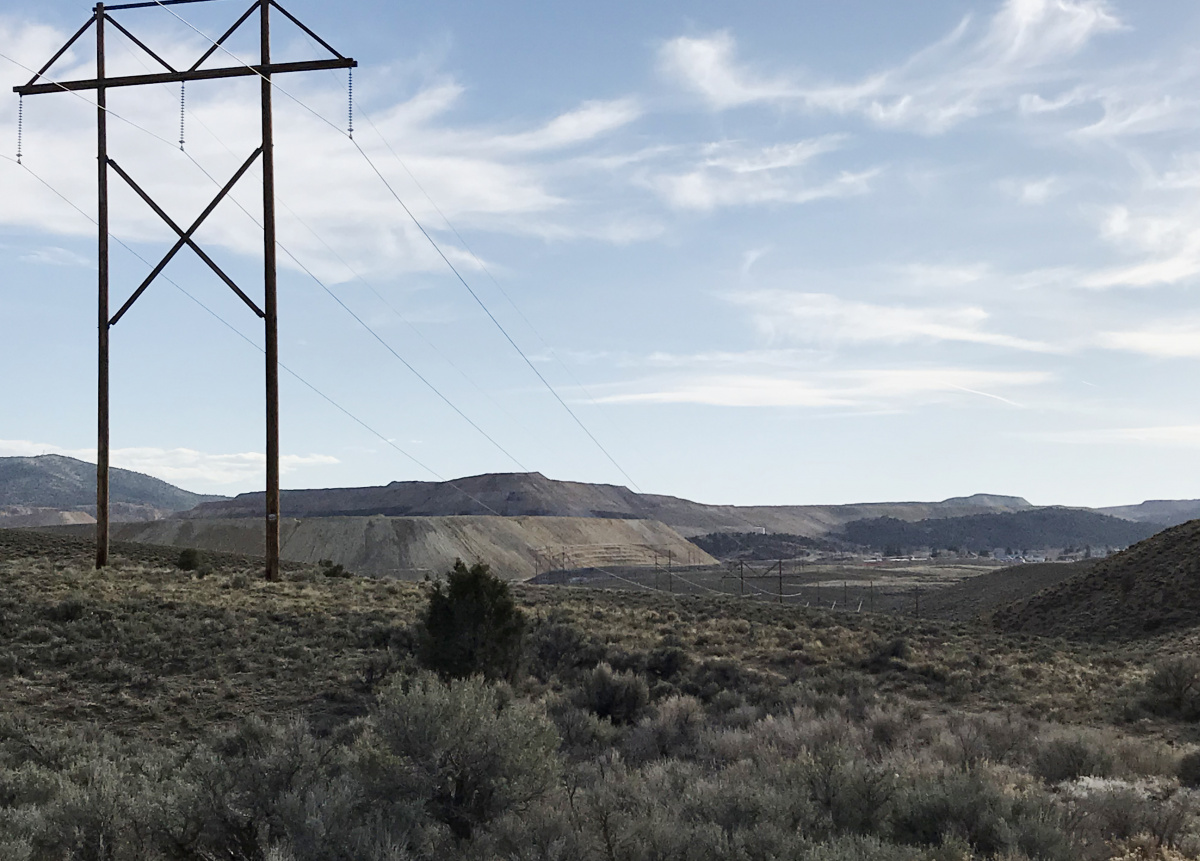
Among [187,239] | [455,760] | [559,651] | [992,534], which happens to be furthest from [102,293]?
[992,534]

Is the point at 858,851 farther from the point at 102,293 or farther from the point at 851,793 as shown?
the point at 102,293

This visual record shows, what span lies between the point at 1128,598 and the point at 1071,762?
36766mm

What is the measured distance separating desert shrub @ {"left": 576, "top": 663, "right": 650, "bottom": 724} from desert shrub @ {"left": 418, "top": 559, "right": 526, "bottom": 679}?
6.15 ft

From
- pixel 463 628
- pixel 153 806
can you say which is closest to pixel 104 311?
pixel 463 628

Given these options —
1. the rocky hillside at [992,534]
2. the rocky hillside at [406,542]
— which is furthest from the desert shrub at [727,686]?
the rocky hillside at [992,534]

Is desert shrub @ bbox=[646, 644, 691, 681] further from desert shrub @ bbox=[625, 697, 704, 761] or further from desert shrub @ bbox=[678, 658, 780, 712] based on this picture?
desert shrub @ bbox=[625, 697, 704, 761]

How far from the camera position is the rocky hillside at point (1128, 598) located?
39125mm

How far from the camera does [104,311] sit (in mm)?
27391

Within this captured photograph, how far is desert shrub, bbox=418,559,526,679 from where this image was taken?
17.9m

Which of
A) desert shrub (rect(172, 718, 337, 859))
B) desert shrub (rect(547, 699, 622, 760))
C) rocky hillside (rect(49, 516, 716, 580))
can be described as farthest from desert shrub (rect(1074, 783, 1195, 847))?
rocky hillside (rect(49, 516, 716, 580))

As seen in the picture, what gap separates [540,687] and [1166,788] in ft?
34.4

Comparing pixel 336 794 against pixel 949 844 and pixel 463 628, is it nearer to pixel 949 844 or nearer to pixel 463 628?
pixel 949 844

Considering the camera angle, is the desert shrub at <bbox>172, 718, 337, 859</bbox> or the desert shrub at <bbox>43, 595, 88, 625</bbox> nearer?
the desert shrub at <bbox>172, 718, 337, 859</bbox>

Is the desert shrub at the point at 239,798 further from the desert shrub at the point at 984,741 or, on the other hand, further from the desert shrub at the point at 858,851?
the desert shrub at the point at 984,741
